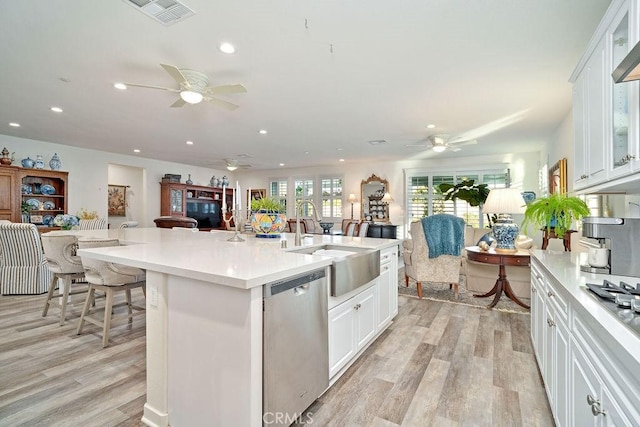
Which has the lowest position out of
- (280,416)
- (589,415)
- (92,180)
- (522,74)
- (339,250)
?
(280,416)

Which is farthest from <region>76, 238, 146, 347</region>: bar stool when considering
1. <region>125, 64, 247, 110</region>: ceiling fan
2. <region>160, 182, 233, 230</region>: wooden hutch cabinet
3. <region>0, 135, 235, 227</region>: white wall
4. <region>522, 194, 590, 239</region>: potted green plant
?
<region>160, 182, 233, 230</region>: wooden hutch cabinet

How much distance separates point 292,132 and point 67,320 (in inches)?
163

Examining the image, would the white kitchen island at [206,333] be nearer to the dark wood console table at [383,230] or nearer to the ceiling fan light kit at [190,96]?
the ceiling fan light kit at [190,96]

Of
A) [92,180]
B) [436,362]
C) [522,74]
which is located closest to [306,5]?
[522,74]

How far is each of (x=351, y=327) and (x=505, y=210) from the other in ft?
8.58

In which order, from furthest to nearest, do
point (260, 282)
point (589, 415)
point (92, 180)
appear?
1. point (92, 180)
2. point (260, 282)
3. point (589, 415)

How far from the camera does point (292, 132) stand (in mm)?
5586

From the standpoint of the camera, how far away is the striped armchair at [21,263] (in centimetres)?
421

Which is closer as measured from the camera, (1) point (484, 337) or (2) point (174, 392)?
(2) point (174, 392)

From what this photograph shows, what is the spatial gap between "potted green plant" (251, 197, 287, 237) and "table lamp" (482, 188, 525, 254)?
261cm

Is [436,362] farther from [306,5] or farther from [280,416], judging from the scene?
[306,5]

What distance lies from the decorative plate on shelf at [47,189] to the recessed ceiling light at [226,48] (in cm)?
610

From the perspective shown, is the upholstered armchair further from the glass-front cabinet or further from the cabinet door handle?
the cabinet door handle

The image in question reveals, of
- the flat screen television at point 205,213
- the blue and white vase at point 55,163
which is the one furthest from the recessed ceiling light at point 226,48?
the flat screen television at point 205,213
